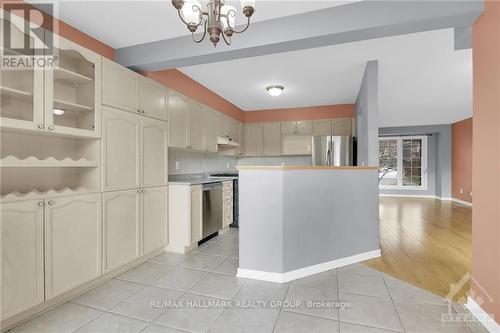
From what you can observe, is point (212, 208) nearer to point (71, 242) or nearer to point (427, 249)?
point (71, 242)

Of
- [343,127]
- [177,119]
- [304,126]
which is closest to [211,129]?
[177,119]

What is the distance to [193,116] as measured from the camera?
12.3 ft

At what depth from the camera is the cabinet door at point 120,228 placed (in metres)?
2.36

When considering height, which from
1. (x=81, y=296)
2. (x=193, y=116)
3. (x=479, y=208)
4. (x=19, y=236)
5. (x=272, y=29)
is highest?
(x=272, y=29)

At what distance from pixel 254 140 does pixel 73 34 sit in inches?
159

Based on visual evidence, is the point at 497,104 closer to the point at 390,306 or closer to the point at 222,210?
the point at 390,306

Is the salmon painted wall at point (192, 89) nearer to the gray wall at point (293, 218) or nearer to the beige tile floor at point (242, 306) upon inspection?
the gray wall at point (293, 218)

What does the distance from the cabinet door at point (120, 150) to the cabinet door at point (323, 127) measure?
3.83 m

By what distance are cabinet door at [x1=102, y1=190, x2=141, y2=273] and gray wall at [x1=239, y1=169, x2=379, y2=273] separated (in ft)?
3.85

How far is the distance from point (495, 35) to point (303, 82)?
251cm

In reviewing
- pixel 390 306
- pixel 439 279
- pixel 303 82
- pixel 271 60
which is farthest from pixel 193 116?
pixel 439 279

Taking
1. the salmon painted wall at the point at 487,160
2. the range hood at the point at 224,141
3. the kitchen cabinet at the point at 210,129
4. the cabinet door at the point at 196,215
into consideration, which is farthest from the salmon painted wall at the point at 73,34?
the salmon painted wall at the point at 487,160

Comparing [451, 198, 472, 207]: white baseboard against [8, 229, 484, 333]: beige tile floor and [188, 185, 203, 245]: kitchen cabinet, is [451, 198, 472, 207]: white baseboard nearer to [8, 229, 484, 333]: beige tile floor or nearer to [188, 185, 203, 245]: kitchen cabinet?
[8, 229, 484, 333]: beige tile floor

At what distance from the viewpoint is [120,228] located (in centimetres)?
250
